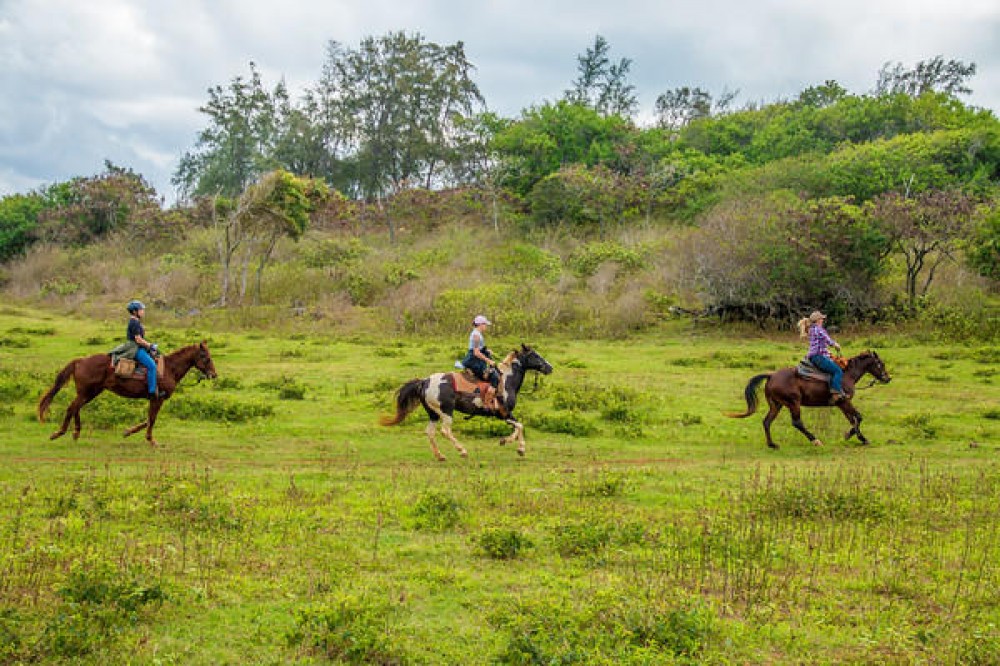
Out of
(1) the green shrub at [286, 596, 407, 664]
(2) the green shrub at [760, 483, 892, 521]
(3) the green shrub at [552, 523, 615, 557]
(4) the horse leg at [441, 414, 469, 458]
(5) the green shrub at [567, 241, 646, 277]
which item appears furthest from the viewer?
(5) the green shrub at [567, 241, 646, 277]

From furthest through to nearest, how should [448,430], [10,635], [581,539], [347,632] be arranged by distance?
[448,430]
[581,539]
[347,632]
[10,635]

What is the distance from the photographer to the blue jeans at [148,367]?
557 inches

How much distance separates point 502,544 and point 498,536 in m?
0.10

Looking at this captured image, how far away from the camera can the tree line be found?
3055 centimetres

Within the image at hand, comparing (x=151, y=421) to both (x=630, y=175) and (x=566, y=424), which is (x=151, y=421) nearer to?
(x=566, y=424)

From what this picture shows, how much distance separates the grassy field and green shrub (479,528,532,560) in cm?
3

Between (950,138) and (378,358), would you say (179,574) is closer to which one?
(378,358)

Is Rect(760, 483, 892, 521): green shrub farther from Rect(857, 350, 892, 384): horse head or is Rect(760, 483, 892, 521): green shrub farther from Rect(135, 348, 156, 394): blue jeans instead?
Rect(135, 348, 156, 394): blue jeans

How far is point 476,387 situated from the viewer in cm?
1412

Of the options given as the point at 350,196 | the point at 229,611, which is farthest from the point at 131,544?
the point at 350,196

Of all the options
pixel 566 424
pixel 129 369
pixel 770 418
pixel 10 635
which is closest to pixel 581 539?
pixel 10 635

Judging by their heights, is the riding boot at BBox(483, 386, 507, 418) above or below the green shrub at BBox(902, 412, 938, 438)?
above

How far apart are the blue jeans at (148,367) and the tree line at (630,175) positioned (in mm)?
22627

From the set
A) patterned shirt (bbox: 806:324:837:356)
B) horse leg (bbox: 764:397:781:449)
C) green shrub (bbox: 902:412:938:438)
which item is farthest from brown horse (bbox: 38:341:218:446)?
green shrub (bbox: 902:412:938:438)
